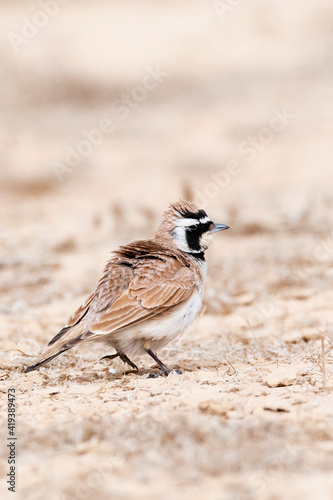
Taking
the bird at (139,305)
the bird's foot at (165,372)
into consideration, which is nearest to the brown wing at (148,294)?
the bird at (139,305)

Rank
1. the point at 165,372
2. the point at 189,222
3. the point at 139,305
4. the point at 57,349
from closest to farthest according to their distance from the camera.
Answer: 1. the point at 57,349
2. the point at 139,305
3. the point at 165,372
4. the point at 189,222

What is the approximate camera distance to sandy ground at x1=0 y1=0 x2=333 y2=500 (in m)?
3.63

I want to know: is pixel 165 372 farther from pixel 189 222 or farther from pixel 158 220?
pixel 158 220

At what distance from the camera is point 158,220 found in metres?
12.3

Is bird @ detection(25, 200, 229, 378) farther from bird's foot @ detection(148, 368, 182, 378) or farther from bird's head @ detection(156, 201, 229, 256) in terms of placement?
bird's head @ detection(156, 201, 229, 256)

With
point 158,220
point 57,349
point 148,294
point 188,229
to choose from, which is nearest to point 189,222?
point 188,229

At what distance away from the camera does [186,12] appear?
21.5m

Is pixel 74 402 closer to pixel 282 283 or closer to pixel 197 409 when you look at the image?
pixel 197 409

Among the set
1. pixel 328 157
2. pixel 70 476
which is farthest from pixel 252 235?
pixel 70 476

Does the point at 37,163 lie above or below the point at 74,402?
above

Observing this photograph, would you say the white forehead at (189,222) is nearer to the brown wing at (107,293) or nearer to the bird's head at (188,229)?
the bird's head at (188,229)

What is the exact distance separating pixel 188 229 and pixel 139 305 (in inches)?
45.1

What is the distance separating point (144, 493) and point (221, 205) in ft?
34.7

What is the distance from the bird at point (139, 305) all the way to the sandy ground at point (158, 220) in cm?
31
